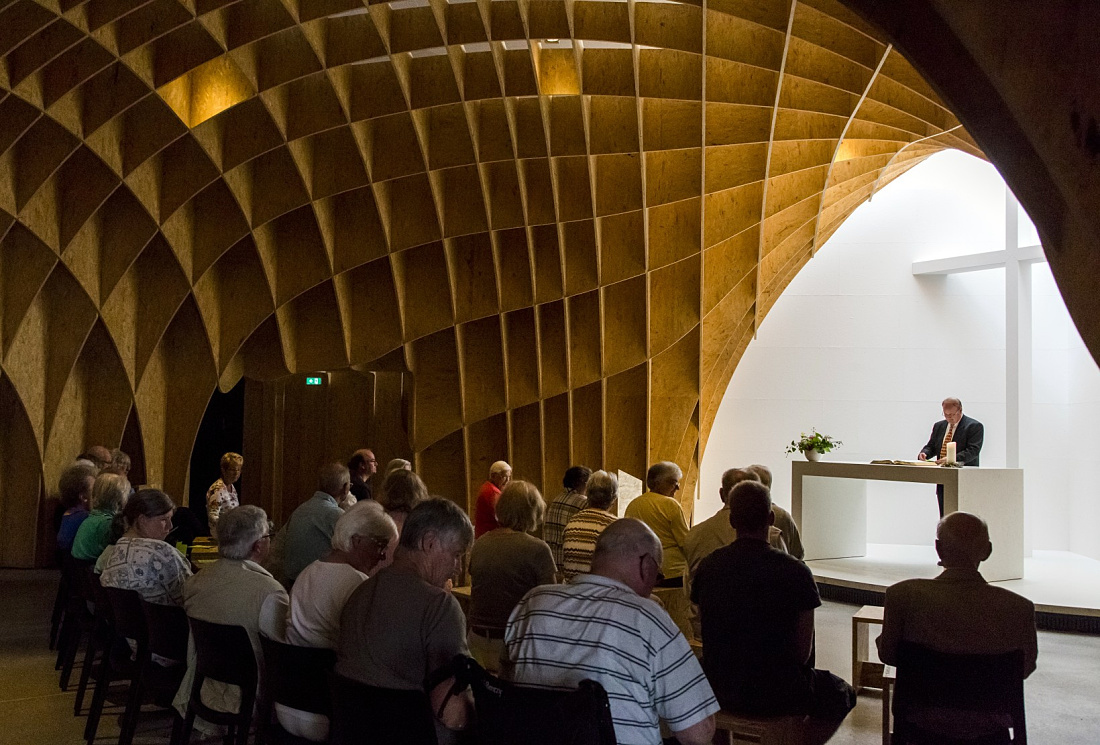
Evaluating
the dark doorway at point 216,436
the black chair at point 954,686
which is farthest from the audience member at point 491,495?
the dark doorway at point 216,436

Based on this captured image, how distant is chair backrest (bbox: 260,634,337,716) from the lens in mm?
3439

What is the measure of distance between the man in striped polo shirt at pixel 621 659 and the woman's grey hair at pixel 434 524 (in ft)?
1.54

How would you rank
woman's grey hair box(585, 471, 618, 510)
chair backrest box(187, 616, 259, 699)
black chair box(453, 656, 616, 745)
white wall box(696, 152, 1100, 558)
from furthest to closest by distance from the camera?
white wall box(696, 152, 1100, 558) < woman's grey hair box(585, 471, 618, 510) < chair backrest box(187, 616, 259, 699) < black chair box(453, 656, 616, 745)

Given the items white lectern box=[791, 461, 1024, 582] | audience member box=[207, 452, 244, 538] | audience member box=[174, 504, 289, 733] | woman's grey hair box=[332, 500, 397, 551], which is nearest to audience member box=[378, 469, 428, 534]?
audience member box=[174, 504, 289, 733]

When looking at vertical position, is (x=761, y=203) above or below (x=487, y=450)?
above

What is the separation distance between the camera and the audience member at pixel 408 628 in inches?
A: 117

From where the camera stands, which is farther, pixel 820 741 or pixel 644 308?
pixel 644 308

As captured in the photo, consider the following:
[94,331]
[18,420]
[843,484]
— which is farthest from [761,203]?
[18,420]

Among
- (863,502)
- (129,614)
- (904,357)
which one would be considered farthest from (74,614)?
(904,357)

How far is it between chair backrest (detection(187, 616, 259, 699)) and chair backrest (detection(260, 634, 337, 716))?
1.16 feet

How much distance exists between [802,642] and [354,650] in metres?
1.90

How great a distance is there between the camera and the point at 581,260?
12203 mm

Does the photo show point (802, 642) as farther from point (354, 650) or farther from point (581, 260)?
point (581, 260)

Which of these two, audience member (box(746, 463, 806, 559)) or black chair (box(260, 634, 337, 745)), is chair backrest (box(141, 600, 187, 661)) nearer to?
black chair (box(260, 634, 337, 745))
